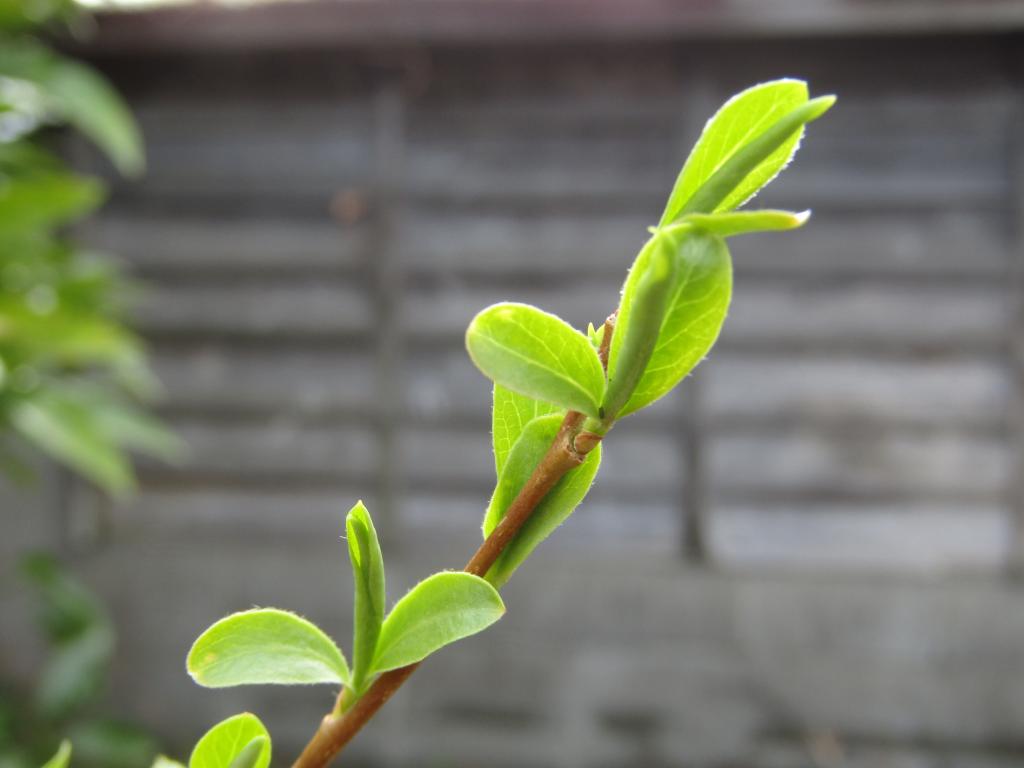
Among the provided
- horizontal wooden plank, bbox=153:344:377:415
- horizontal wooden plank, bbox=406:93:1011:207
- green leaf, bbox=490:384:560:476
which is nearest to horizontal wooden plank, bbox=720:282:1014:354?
horizontal wooden plank, bbox=406:93:1011:207

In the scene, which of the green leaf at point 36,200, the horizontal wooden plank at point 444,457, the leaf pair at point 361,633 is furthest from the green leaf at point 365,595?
the horizontal wooden plank at point 444,457

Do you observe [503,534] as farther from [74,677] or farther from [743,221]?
[74,677]

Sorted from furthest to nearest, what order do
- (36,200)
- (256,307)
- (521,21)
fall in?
1. (256,307)
2. (521,21)
3. (36,200)

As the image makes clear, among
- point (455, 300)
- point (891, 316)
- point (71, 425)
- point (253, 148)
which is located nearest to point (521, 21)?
point (455, 300)

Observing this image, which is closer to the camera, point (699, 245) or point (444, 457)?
point (699, 245)

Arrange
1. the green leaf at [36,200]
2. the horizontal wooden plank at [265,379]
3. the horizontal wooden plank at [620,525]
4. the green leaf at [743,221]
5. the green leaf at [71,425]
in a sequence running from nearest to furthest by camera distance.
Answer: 1. the green leaf at [743,221]
2. the green leaf at [36,200]
3. the green leaf at [71,425]
4. the horizontal wooden plank at [620,525]
5. the horizontal wooden plank at [265,379]

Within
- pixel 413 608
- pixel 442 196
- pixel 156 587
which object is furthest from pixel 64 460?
pixel 413 608

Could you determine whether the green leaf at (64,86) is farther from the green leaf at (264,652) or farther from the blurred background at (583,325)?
the blurred background at (583,325)
